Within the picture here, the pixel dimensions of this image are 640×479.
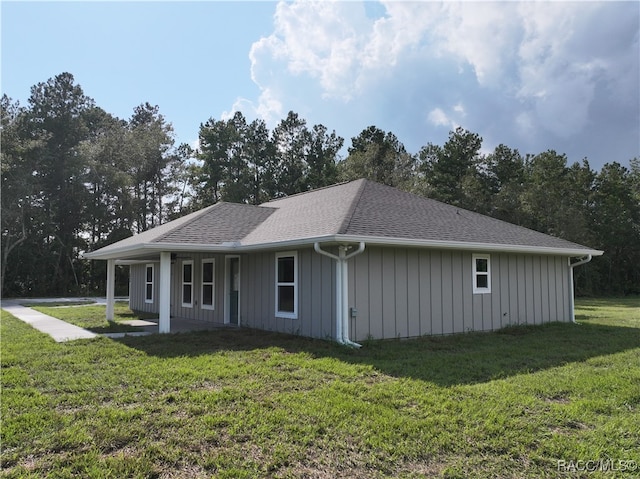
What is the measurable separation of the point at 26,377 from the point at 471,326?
27.1ft

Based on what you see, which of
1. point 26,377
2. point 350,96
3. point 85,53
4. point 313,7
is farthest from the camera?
point 350,96

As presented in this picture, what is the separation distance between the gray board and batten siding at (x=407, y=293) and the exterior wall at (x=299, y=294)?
19mm

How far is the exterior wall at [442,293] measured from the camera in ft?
28.3

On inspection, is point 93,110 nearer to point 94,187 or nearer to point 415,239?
point 94,187

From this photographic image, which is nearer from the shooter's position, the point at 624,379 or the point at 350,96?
the point at 624,379

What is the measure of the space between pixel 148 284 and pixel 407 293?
10.9 metres

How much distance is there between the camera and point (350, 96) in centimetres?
1595

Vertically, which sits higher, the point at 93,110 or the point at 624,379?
the point at 93,110

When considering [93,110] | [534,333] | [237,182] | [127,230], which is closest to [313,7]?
[534,333]

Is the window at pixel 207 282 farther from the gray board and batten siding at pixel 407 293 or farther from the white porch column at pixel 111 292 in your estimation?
the white porch column at pixel 111 292

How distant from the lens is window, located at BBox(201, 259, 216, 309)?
12359 mm

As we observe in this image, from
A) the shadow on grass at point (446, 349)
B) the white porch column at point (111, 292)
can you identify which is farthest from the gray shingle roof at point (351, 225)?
the shadow on grass at point (446, 349)

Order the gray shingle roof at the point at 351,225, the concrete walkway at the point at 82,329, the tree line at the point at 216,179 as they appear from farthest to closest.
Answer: the tree line at the point at 216,179, the concrete walkway at the point at 82,329, the gray shingle roof at the point at 351,225

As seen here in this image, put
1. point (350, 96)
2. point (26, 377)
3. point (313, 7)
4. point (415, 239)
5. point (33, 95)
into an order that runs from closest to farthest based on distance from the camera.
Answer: point (26, 377), point (415, 239), point (313, 7), point (350, 96), point (33, 95)
